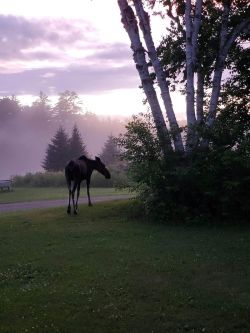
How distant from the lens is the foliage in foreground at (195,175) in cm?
1375

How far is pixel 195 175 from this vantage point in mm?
14000

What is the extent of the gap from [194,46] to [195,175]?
15.4ft

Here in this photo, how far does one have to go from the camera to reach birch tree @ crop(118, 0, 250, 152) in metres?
16.2

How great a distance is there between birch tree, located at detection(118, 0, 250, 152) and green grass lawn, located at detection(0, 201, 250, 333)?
448 centimetres

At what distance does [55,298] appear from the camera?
23.4ft

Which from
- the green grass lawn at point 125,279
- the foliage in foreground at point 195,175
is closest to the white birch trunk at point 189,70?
the foliage in foreground at point 195,175

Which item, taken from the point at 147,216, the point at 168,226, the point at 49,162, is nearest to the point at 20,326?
the point at 168,226

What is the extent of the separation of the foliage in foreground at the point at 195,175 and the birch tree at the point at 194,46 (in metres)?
0.60

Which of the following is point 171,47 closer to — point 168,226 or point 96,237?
point 168,226

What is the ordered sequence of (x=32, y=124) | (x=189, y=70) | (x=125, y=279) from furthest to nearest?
(x=32, y=124), (x=189, y=70), (x=125, y=279)

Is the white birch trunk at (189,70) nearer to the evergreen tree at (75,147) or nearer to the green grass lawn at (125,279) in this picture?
the green grass lawn at (125,279)

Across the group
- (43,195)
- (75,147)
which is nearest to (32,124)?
(75,147)

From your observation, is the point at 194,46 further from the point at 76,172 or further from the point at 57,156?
the point at 57,156

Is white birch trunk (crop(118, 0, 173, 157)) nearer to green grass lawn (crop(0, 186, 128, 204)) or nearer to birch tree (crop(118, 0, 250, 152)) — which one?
birch tree (crop(118, 0, 250, 152))
